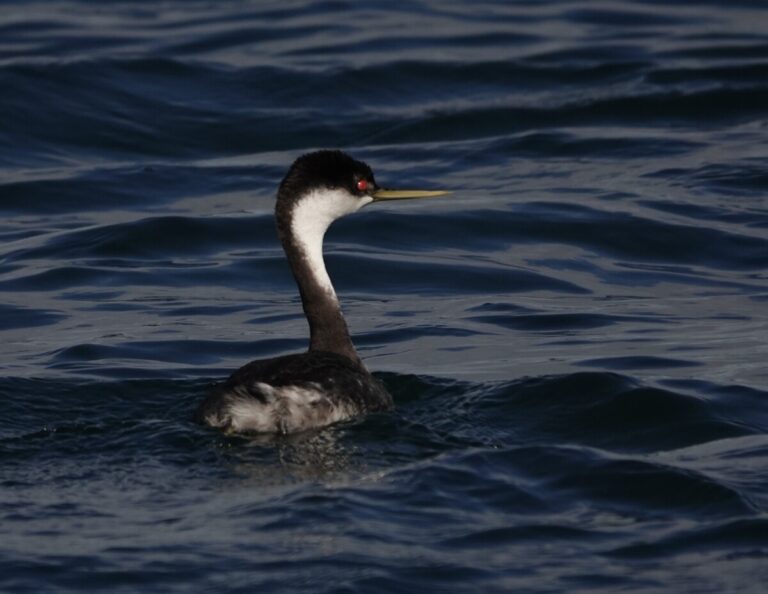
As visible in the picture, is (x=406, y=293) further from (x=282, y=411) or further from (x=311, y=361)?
(x=282, y=411)

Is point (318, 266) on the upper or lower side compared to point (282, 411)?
upper

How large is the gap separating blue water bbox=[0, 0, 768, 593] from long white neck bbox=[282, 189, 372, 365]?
539 millimetres

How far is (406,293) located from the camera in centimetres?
1248

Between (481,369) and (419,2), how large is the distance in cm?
1325

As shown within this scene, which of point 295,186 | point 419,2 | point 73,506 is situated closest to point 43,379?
point 295,186

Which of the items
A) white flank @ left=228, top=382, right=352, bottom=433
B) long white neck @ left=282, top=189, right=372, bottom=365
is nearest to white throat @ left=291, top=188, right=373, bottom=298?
long white neck @ left=282, top=189, right=372, bottom=365

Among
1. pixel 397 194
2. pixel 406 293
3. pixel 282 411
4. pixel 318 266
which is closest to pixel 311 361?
pixel 282 411

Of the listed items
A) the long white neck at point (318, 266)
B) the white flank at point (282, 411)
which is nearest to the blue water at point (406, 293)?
the white flank at point (282, 411)

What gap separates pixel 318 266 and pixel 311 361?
0.88 metres

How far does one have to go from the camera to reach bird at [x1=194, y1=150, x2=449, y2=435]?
809 centimetres

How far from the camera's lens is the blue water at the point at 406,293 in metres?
7.00

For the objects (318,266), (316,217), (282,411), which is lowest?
(282,411)

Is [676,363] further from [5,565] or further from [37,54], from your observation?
[37,54]

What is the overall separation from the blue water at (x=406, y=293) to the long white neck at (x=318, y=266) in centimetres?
54
